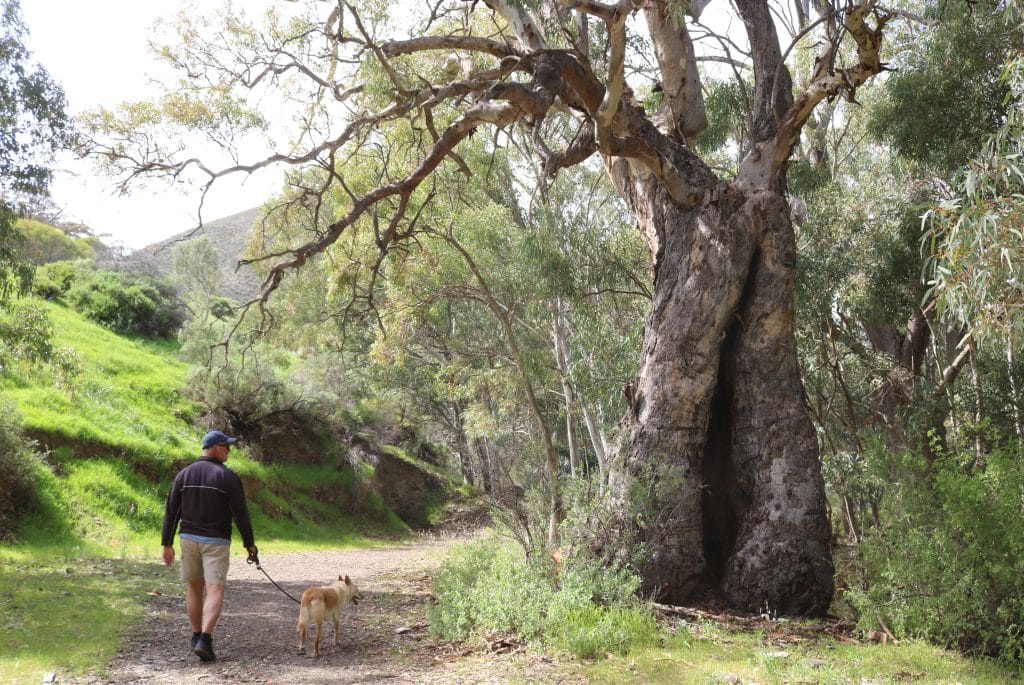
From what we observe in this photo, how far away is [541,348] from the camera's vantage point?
1873 centimetres

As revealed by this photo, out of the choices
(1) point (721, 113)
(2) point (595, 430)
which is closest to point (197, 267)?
(2) point (595, 430)

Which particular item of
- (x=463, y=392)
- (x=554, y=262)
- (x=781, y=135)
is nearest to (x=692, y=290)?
(x=781, y=135)

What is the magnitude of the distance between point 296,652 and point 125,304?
22.2m

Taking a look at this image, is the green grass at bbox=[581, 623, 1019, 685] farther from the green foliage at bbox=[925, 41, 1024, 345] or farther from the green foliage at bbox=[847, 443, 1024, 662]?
the green foliage at bbox=[925, 41, 1024, 345]

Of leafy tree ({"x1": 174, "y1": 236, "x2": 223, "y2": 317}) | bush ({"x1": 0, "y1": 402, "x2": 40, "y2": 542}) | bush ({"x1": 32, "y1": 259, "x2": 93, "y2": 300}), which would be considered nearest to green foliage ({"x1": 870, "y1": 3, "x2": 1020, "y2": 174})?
bush ({"x1": 0, "y1": 402, "x2": 40, "y2": 542})

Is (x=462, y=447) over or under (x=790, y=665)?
over

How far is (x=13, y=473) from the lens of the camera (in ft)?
39.0

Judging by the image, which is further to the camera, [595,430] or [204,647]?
[595,430]

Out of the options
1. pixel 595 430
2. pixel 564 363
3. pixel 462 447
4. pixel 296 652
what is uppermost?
pixel 564 363

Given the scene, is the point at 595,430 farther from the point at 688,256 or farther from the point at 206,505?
the point at 206,505

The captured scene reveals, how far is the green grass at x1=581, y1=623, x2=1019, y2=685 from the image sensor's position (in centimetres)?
476

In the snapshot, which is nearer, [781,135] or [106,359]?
[781,135]

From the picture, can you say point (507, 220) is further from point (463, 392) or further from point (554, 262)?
point (463, 392)

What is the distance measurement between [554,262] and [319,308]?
11.6 m
